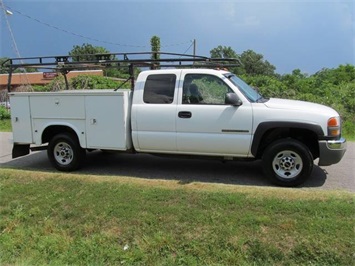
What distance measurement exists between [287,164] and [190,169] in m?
1.96

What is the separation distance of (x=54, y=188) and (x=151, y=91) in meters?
2.38

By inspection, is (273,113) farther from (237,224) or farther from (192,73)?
(237,224)

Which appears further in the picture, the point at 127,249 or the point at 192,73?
the point at 192,73

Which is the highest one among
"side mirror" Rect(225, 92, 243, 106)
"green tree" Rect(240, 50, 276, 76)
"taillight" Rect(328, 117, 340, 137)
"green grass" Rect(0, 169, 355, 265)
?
"green tree" Rect(240, 50, 276, 76)

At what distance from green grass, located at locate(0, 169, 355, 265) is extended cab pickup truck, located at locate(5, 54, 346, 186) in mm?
743

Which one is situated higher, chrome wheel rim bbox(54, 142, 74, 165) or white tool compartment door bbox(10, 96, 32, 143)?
white tool compartment door bbox(10, 96, 32, 143)

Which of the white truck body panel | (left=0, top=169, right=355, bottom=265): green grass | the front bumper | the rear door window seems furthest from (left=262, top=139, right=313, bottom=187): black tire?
the white truck body panel

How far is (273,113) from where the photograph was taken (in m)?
5.68

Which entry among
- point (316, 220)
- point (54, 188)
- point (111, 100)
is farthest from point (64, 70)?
point (316, 220)

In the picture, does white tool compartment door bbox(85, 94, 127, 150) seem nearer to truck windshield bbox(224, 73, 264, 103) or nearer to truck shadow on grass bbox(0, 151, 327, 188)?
truck shadow on grass bbox(0, 151, 327, 188)

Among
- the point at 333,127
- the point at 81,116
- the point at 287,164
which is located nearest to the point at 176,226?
the point at 287,164

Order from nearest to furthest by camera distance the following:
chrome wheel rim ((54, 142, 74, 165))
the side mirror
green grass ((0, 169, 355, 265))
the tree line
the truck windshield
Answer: green grass ((0, 169, 355, 265))
the side mirror
the truck windshield
chrome wheel rim ((54, 142, 74, 165))
the tree line

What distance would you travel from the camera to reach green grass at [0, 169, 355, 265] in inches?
152

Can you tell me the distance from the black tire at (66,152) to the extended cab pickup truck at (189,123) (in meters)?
0.02
